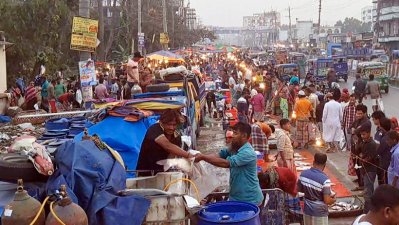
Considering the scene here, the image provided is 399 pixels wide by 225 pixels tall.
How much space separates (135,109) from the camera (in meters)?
7.82

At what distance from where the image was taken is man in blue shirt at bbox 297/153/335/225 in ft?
20.7

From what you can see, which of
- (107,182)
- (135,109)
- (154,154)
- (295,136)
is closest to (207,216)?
(107,182)

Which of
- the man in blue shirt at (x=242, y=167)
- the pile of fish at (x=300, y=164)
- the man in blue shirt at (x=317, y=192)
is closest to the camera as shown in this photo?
the man in blue shirt at (x=242, y=167)

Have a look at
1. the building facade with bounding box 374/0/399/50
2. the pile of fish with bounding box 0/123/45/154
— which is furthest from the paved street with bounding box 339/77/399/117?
the building facade with bounding box 374/0/399/50

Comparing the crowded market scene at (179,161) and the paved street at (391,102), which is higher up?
the crowded market scene at (179,161)

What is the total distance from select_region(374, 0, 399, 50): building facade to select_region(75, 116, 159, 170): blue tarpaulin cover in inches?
2698

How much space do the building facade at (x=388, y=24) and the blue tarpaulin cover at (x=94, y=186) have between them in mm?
71111

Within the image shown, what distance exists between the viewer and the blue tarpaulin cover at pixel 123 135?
7223mm

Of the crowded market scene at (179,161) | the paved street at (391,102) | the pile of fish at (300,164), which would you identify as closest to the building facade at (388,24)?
the paved street at (391,102)

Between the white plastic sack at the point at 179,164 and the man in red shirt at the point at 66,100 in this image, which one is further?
the man in red shirt at the point at 66,100

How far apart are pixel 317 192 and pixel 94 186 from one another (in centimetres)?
305

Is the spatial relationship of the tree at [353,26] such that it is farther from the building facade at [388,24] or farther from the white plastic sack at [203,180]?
the white plastic sack at [203,180]

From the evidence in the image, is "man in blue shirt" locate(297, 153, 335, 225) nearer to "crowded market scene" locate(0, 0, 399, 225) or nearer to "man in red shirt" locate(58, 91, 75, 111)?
"crowded market scene" locate(0, 0, 399, 225)

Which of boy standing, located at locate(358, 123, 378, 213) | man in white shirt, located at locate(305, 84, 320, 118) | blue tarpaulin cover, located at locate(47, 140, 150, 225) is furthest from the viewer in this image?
man in white shirt, located at locate(305, 84, 320, 118)
